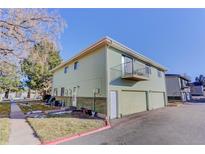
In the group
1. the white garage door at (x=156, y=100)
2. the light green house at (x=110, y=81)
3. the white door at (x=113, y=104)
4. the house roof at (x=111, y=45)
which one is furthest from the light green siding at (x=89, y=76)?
the white garage door at (x=156, y=100)

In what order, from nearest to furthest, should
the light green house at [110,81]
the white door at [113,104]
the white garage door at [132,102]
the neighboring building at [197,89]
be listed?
the white door at [113,104] → the light green house at [110,81] → the white garage door at [132,102] → the neighboring building at [197,89]

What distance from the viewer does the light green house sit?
963 cm

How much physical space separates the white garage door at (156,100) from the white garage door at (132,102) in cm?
156

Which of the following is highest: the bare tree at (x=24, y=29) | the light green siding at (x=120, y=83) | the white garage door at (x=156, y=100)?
the bare tree at (x=24, y=29)

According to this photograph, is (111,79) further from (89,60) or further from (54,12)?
(54,12)

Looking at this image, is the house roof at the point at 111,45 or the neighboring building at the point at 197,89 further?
the neighboring building at the point at 197,89

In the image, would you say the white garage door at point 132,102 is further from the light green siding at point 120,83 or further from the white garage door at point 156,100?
the white garage door at point 156,100

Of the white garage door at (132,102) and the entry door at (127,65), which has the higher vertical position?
the entry door at (127,65)

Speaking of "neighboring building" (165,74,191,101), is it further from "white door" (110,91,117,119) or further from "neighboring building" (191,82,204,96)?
"neighboring building" (191,82,204,96)

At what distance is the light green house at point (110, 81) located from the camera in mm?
9633

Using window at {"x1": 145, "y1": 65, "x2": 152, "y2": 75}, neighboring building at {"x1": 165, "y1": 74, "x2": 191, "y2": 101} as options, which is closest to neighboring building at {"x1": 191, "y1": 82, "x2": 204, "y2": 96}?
neighboring building at {"x1": 165, "y1": 74, "x2": 191, "y2": 101}

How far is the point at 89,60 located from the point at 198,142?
8953 mm

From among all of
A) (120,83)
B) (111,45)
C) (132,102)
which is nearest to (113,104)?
(120,83)
